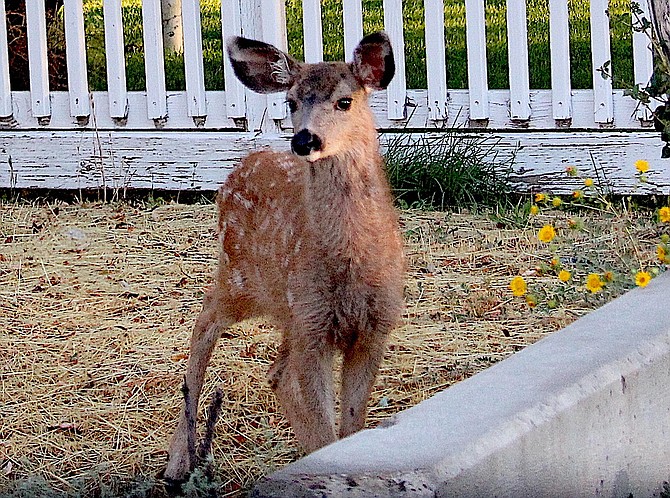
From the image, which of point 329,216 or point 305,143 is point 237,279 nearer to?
point 329,216

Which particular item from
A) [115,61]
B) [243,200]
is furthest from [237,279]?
[115,61]

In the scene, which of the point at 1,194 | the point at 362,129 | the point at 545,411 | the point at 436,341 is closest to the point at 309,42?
the point at 1,194

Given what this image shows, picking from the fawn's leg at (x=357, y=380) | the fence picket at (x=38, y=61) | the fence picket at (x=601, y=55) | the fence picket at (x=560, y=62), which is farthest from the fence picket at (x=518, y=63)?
the fawn's leg at (x=357, y=380)

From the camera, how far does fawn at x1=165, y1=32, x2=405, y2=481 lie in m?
3.90

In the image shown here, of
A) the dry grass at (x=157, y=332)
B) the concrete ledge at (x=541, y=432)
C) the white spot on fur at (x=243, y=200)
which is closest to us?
the concrete ledge at (x=541, y=432)

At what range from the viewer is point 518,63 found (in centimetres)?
761

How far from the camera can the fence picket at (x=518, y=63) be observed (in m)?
7.58

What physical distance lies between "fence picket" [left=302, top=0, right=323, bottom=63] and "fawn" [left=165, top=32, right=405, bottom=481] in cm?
360

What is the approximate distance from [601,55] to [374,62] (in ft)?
11.9

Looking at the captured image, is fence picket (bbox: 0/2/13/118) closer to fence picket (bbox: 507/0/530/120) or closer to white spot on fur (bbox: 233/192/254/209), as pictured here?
fence picket (bbox: 507/0/530/120)

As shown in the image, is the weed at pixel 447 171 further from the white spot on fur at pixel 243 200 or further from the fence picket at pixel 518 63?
the white spot on fur at pixel 243 200

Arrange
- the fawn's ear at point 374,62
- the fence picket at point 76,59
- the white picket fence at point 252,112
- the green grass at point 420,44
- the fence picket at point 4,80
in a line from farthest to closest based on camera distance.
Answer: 1. the green grass at point 420,44
2. the fence picket at point 4,80
3. the fence picket at point 76,59
4. the white picket fence at point 252,112
5. the fawn's ear at point 374,62

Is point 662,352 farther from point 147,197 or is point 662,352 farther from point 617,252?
point 147,197

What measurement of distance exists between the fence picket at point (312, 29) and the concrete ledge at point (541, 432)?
4508 millimetres
